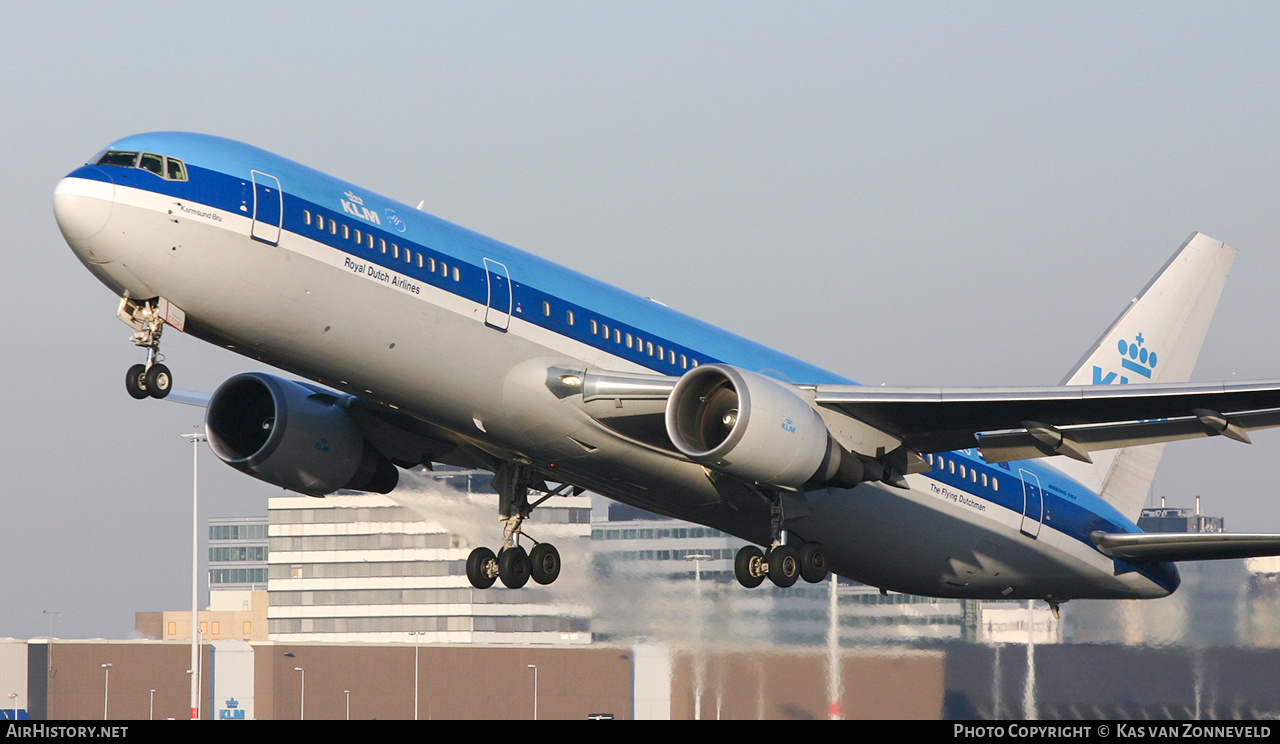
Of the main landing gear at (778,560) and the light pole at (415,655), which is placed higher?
the main landing gear at (778,560)

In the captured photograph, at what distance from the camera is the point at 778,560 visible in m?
25.1

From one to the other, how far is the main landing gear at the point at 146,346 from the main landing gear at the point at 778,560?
9.74 m

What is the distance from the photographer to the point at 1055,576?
30.5m

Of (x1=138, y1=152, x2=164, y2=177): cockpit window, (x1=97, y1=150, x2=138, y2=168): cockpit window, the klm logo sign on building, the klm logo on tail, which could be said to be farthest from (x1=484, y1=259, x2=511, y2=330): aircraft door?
the klm logo sign on building

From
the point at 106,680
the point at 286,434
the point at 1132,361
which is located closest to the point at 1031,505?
the point at 1132,361

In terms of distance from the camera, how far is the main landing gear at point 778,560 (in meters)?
25.1

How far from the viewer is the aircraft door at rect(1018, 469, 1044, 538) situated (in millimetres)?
29781

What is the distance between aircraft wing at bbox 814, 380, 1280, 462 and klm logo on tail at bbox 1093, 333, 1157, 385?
8272mm

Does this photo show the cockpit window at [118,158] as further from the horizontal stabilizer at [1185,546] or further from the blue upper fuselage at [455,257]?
the horizontal stabilizer at [1185,546]

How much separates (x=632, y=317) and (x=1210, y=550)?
A: 1270cm

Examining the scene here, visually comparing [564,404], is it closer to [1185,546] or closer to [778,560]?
[778,560]

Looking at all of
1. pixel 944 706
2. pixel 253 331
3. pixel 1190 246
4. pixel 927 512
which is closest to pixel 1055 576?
pixel 927 512

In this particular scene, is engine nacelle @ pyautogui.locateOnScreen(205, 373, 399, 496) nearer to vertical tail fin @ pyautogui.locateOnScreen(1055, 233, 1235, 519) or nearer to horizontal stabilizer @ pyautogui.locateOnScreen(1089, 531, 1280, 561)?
horizontal stabilizer @ pyautogui.locateOnScreen(1089, 531, 1280, 561)

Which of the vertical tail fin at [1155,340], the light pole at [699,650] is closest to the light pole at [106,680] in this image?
the light pole at [699,650]
